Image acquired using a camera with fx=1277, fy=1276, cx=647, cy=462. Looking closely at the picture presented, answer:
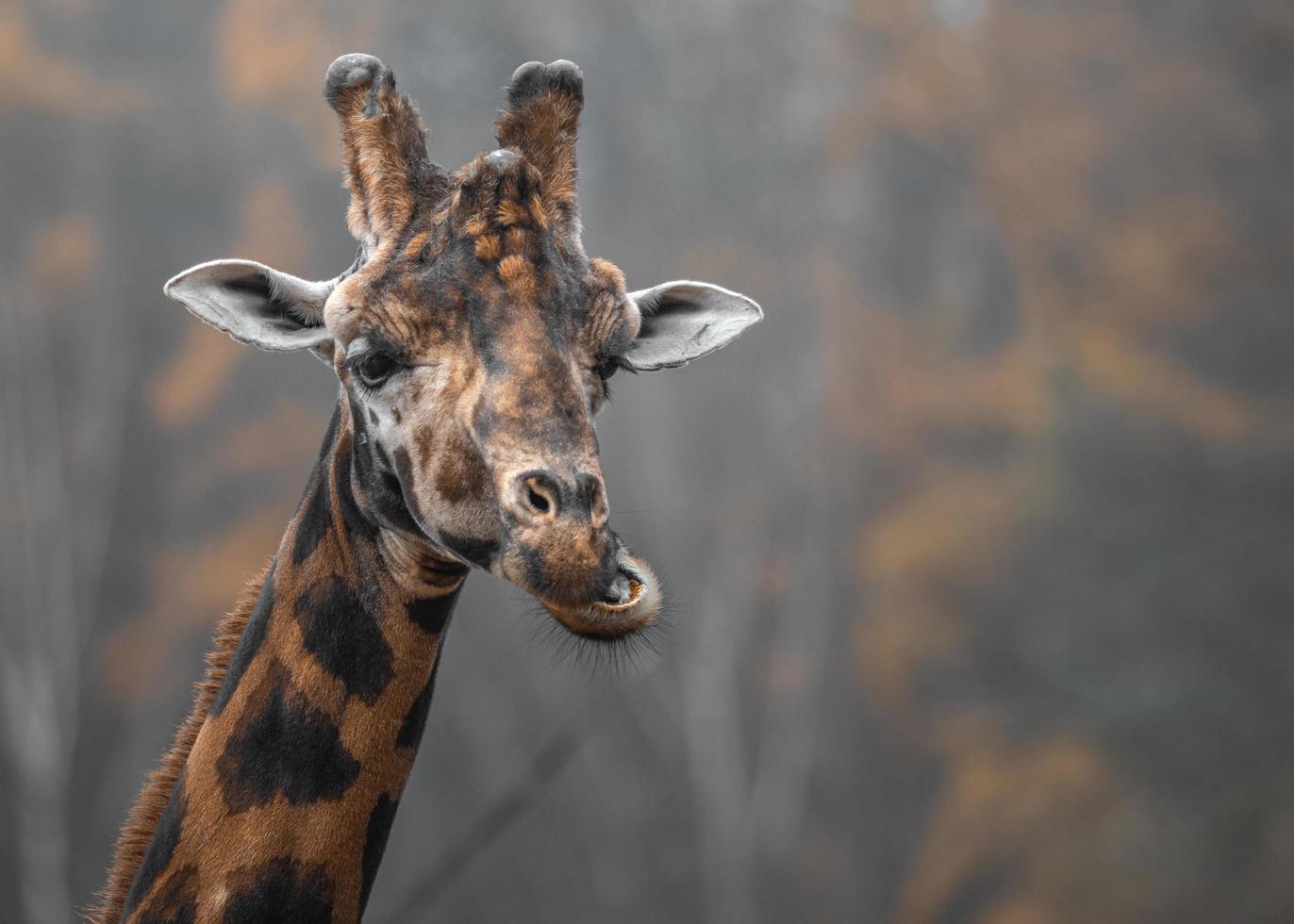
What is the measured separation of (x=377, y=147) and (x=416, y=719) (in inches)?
78.2

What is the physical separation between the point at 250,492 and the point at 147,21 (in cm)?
820

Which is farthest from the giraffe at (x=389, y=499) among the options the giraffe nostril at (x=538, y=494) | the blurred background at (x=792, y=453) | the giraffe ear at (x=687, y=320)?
the blurred background at (x=792, y=453)

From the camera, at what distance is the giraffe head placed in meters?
3.69

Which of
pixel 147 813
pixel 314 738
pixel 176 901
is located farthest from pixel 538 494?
pixel 147 813

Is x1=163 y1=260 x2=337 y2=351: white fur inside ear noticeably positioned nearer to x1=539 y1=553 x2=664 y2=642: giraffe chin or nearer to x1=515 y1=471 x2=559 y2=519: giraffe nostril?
x1=515 y1=471 x2=559 y2=519: giraffe nostril

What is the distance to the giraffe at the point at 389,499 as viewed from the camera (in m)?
3.81

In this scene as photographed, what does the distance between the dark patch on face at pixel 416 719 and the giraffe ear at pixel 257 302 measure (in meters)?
1.23

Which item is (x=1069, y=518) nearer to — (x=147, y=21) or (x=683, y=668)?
(x=683, y=668)

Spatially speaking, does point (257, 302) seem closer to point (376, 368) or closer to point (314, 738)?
point (376, 368)

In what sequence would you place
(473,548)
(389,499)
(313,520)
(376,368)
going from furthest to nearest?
(313,520) → (389,499) → (376,368) → (473,548)

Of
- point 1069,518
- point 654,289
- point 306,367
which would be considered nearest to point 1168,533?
point 1069,518

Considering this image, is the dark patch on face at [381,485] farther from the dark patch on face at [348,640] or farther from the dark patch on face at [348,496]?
the dark patch on face at [348,640]

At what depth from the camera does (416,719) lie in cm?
439

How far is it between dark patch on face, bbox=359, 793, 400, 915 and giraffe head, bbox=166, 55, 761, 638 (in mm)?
926
